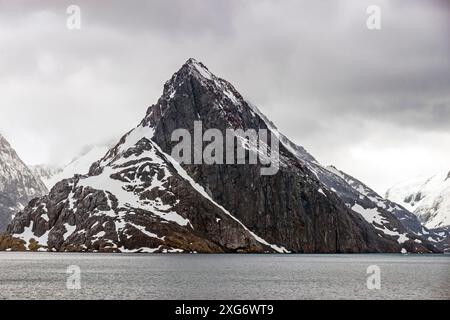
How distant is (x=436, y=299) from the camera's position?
120188mm

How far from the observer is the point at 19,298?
115 metres

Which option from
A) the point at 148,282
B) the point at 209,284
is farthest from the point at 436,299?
the point at 148,282

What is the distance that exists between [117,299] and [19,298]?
53.2 feet

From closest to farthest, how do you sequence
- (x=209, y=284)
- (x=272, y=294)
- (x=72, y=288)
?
(x=272, y=294) < (x=72, y=288) < (x=209, y=284)
